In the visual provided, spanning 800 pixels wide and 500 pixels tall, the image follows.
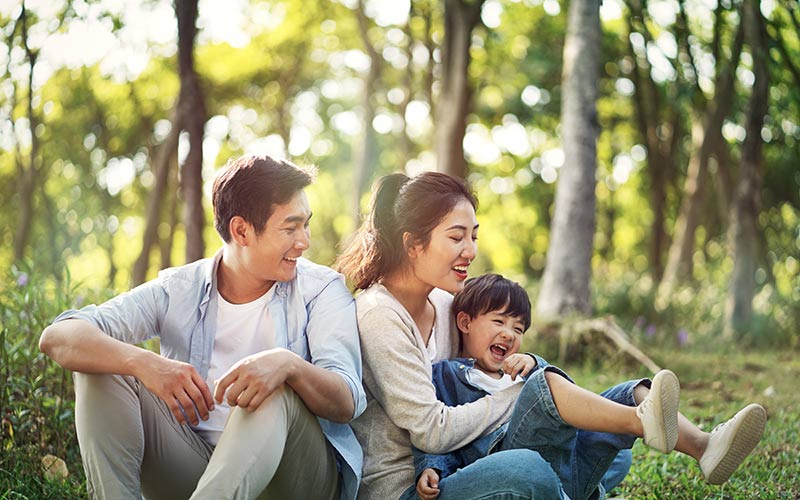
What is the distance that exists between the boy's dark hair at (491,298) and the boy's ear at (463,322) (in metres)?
0.02

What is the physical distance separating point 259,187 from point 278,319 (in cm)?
47

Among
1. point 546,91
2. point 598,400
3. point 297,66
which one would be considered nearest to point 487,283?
point 598,400

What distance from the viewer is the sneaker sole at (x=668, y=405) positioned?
293 centimetres

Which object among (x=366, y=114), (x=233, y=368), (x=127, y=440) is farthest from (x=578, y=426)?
(x=366, y=114)

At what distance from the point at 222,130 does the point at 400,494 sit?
21.6m

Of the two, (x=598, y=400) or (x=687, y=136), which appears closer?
(x=598, y=400)

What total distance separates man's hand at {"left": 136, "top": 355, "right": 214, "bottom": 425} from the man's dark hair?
603 millimetres

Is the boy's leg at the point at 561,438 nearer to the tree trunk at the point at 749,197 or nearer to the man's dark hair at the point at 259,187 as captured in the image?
the man's dark hair at the point at 259,187

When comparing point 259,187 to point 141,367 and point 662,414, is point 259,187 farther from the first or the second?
point 662,414

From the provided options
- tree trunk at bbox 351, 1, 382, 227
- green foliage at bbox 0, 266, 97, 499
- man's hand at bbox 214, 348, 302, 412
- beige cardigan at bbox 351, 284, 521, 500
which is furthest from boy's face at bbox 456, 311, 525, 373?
tree trunk at bbox 351, 1, 382, 227

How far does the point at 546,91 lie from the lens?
63.2ft

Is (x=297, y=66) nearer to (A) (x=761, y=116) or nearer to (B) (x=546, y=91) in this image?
(B) (x=546, y=91)

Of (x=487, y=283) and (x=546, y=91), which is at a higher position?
(x=546, y=91)

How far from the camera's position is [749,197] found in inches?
423
